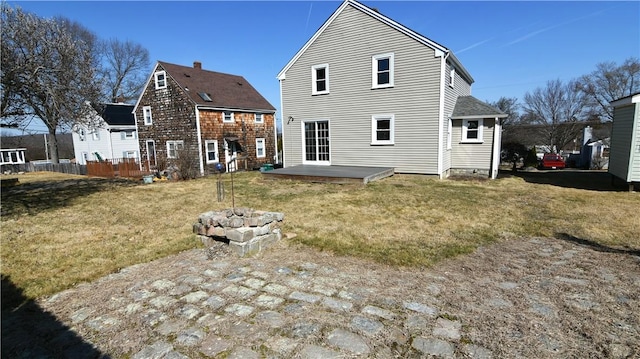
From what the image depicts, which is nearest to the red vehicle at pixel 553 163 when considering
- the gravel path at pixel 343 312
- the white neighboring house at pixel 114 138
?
the gravel path at pixel 343 312

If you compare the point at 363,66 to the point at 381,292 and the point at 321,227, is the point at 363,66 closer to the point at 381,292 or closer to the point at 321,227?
the point at 321,227

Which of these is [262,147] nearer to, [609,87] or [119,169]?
[119,169]

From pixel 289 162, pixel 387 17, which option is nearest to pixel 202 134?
pixel 289 162

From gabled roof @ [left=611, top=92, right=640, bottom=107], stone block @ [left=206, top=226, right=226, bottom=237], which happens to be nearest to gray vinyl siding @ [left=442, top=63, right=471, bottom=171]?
A: gabled roof @ [left=611, top=92, right=640, bottom=107]

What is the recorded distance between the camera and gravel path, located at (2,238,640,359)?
2.95 m

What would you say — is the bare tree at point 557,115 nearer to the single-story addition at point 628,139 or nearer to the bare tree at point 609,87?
the bare tree at point 609,87

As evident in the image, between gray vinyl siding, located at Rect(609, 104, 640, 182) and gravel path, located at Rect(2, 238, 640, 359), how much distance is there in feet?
27.8

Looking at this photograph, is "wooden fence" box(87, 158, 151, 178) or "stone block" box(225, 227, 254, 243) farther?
"wooden fence" box(87, 158, 151, 178)

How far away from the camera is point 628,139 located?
11.1 m

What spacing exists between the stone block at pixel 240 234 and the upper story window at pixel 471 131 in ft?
41.9

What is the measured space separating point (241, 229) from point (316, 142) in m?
11.8

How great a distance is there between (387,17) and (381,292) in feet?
44.5

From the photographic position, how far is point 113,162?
22.8 meters

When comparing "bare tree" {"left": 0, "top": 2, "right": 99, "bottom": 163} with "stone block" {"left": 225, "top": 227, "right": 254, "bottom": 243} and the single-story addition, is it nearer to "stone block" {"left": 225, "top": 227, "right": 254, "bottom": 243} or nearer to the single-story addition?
"stone block" {"left": 225, "top": 227, "right": 254, "bottom": 243}
